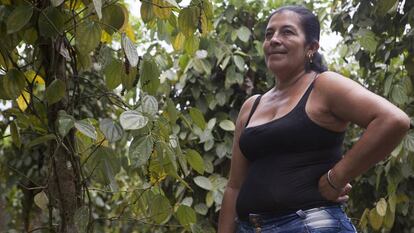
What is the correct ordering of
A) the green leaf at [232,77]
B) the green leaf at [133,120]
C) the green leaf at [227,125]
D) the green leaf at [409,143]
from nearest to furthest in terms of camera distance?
the green leaf at [133,120] → the green leaf at [409,143] → the green leaf at [227,125] → the green leaf at [232,77]

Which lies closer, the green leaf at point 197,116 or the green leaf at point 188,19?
the green leaf at point 188,19

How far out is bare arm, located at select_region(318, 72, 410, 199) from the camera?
1244 millimetres

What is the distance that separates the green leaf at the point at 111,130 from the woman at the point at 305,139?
1.00 ft

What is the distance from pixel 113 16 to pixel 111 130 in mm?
268

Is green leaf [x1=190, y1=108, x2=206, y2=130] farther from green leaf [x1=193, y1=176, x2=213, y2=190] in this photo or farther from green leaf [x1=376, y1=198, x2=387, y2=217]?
green leaf [x1=376, y1=198, x2=387, y2=217]

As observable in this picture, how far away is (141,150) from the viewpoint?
49.5 inches

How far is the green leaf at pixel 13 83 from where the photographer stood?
4.32 feet

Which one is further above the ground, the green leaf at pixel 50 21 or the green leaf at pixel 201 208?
the green leaf at pixel 50 21

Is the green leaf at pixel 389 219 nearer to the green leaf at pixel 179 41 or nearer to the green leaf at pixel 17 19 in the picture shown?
the green leaf at pixel 179 41

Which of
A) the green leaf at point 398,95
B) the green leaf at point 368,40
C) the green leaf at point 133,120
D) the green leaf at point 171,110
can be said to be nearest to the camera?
the green leaf at point 133,120

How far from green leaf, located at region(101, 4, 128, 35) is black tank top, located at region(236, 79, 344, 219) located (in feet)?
1.27

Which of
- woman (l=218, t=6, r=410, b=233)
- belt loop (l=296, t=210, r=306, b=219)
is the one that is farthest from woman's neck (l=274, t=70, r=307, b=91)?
belt loop (l=296, t=210, r=306, b=219)

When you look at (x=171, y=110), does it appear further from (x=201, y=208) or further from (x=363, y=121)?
(x=201, y=208)

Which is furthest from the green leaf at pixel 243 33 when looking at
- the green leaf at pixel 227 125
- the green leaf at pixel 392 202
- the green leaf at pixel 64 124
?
the green leaf at pixel 64 124
